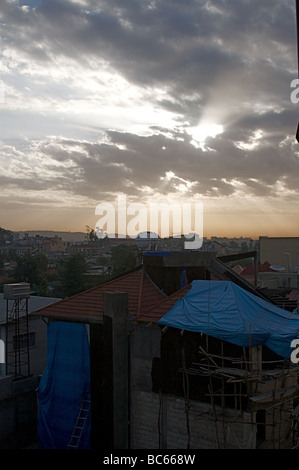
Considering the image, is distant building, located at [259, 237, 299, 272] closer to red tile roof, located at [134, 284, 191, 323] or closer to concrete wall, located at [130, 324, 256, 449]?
red tile roof, located at [134, 284, 191, 323]

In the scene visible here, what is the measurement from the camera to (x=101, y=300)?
52.3 ft

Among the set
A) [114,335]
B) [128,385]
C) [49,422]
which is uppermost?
[114,335]

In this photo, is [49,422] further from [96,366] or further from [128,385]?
[128,385]

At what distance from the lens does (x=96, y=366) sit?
14672 millimetres

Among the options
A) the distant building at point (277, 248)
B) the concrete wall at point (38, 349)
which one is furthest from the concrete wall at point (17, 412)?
the distant building at point (277, 248)

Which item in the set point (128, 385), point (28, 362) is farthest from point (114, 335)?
point (28, 362)

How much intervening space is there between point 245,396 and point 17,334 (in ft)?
42.0

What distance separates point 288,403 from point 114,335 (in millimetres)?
5871

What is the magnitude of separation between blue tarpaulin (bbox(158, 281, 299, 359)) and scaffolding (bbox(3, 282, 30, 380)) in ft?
31.3

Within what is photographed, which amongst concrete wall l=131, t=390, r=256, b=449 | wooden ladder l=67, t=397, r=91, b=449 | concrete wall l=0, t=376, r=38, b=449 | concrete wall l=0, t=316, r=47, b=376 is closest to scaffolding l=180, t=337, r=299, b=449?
concrete wall l=131, t=390, r=256, b=449

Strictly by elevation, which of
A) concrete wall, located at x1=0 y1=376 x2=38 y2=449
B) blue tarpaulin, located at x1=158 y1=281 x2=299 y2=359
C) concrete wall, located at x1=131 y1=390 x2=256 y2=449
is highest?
blue tarpaulin, located at x1=158 y1=281 x2=299 y2=359

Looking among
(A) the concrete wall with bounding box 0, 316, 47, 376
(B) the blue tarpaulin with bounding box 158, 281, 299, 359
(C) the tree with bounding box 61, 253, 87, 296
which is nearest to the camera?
(B) the blue tarpaulin with bounding box 158, 281, 299, 359

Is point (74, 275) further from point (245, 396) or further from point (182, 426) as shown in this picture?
point (245, 396)

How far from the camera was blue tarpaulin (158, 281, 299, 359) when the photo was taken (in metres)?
11.9
